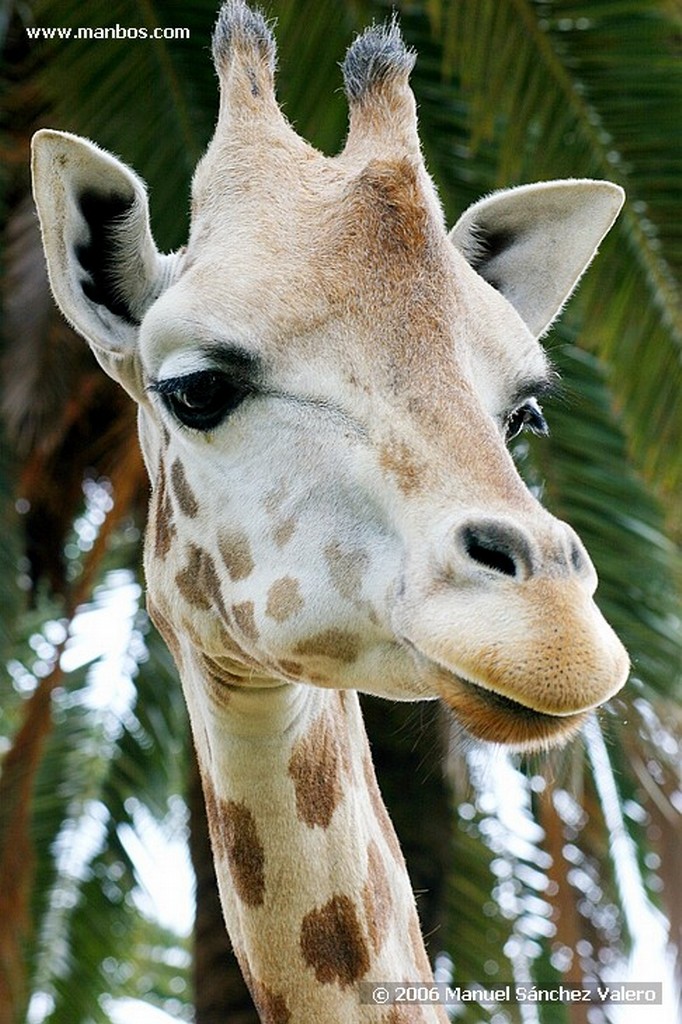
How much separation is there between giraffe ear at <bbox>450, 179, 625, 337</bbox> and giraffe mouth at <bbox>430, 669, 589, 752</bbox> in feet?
4.74

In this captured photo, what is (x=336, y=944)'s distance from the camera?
3430 mm

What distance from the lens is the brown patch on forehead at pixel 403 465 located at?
2.81 m

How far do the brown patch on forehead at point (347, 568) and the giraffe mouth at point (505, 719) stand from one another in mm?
300

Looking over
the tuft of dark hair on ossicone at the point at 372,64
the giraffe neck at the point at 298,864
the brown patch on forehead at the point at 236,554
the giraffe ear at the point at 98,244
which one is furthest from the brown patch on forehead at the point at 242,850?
the tuft of dark hair on ossicone at the point at 372,64

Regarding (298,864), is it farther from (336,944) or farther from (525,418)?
(525,418)

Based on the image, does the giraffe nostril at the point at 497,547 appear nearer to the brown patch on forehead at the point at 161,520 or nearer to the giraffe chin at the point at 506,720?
the giraffe chin at the point at 506,720

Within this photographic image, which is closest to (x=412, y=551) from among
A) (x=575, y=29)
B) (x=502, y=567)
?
(x=502, y=567)

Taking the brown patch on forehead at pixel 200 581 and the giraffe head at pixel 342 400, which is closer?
the giraffe head at pixel 342 400

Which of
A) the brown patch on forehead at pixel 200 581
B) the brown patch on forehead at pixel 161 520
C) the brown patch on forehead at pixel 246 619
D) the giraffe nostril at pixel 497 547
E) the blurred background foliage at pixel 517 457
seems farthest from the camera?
the blurred background foliage at pixel 517 457

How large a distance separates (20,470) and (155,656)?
5.72 ft

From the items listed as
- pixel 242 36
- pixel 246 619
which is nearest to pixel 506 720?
pixel 246 619

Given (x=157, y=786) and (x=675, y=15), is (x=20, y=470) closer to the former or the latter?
(x=157, y=786)

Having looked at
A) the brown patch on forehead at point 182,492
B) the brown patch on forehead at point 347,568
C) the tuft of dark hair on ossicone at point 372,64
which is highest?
the tuft of dark hair on ossicone at point 372,64

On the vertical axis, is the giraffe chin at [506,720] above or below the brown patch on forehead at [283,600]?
above
